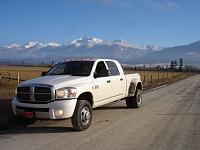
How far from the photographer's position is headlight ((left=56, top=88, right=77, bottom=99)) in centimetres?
870

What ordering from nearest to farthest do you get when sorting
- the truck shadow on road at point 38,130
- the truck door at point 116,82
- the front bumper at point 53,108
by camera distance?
the front bumper at point 53,108 → the truck shadow on road at point 38,130 → the truck door at point 116,82

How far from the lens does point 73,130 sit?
9070 mm

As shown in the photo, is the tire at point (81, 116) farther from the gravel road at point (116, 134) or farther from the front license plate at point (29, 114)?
the front license plate at point (29, 114)

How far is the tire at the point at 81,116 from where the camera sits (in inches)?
349

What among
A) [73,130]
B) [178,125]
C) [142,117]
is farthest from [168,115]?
[73,130]

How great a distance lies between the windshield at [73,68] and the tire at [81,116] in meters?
1.20

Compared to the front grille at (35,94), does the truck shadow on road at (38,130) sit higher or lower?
lower

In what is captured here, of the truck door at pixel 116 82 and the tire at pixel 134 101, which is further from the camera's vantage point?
the tire at pixel 134 101

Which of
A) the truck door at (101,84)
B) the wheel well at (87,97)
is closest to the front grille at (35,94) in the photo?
the wheel well at (87,97)

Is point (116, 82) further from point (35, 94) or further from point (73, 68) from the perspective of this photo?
point (35, 94)

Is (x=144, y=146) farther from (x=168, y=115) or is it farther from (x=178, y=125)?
(x=168, y=115)

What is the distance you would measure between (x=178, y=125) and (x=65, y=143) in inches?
140

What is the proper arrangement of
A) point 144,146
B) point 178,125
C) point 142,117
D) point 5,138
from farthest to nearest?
point 142,117, point 178,125, point 5,138, point 144,146

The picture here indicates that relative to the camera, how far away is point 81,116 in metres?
9.01
